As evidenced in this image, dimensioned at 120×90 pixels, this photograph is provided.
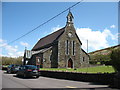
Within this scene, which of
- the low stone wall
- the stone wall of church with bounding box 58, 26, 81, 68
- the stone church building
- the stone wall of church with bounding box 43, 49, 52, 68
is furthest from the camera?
the stone wall of church with bounding box 58, 26, 81, 68

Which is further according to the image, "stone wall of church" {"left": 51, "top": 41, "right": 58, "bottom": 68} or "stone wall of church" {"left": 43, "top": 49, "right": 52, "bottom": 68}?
"stone wall of church" {"left": 51, "top": 41, "right": 58, "bottom": 68}

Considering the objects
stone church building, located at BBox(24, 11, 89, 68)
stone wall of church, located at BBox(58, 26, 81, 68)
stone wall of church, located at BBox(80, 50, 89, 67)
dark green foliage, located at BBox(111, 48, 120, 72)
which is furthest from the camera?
stone wall of church, located at BBox(80, 50, 89, 67)

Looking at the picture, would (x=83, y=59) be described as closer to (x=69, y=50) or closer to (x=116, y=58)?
(x=69, y=50)

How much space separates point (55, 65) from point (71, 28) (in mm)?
12090

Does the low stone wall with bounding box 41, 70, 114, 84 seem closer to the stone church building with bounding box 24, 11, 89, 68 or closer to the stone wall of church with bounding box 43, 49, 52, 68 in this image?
the stone wall of church with bounding box 43, 49, 52, 68

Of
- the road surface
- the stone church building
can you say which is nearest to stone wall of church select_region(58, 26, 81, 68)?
the stone church building

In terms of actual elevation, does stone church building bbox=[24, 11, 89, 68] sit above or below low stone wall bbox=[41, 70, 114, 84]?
above

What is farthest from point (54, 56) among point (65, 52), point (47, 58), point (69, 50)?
point (69, 50)

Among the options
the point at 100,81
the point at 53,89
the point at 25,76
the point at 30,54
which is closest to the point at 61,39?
the point at 30,54

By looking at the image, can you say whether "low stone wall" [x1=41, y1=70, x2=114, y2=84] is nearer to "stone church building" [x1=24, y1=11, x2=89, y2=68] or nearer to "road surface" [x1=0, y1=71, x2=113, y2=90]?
"road surface" [x1=0, y1=71, x2=113, y2=90]

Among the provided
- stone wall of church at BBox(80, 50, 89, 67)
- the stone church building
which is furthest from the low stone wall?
stone wall of church at BBox(80, 50, 89, 67)

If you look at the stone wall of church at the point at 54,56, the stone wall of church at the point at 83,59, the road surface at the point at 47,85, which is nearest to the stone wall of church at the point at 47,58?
the stone wall of church at the point at 54,56

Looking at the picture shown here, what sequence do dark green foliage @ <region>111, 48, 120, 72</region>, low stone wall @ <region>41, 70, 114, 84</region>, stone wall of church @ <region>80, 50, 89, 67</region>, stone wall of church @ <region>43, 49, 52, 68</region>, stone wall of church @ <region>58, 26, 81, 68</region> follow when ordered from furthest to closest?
1. stone wall of church @ <region>80, 50, 89, 67</region>
2. stone wall of church @ <region>58, 26, 81, 68</region>
3. stone wall of church @ <region>43, 49, 52, 68</region>
4. low stone wall @ <region>41, 70, 114, 84</region>
5. dark green foliage @ <region>111, 48, 120, 72</region>

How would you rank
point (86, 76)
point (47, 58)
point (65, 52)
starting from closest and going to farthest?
point (86, 76), point (47, 58), point (65, 52)
